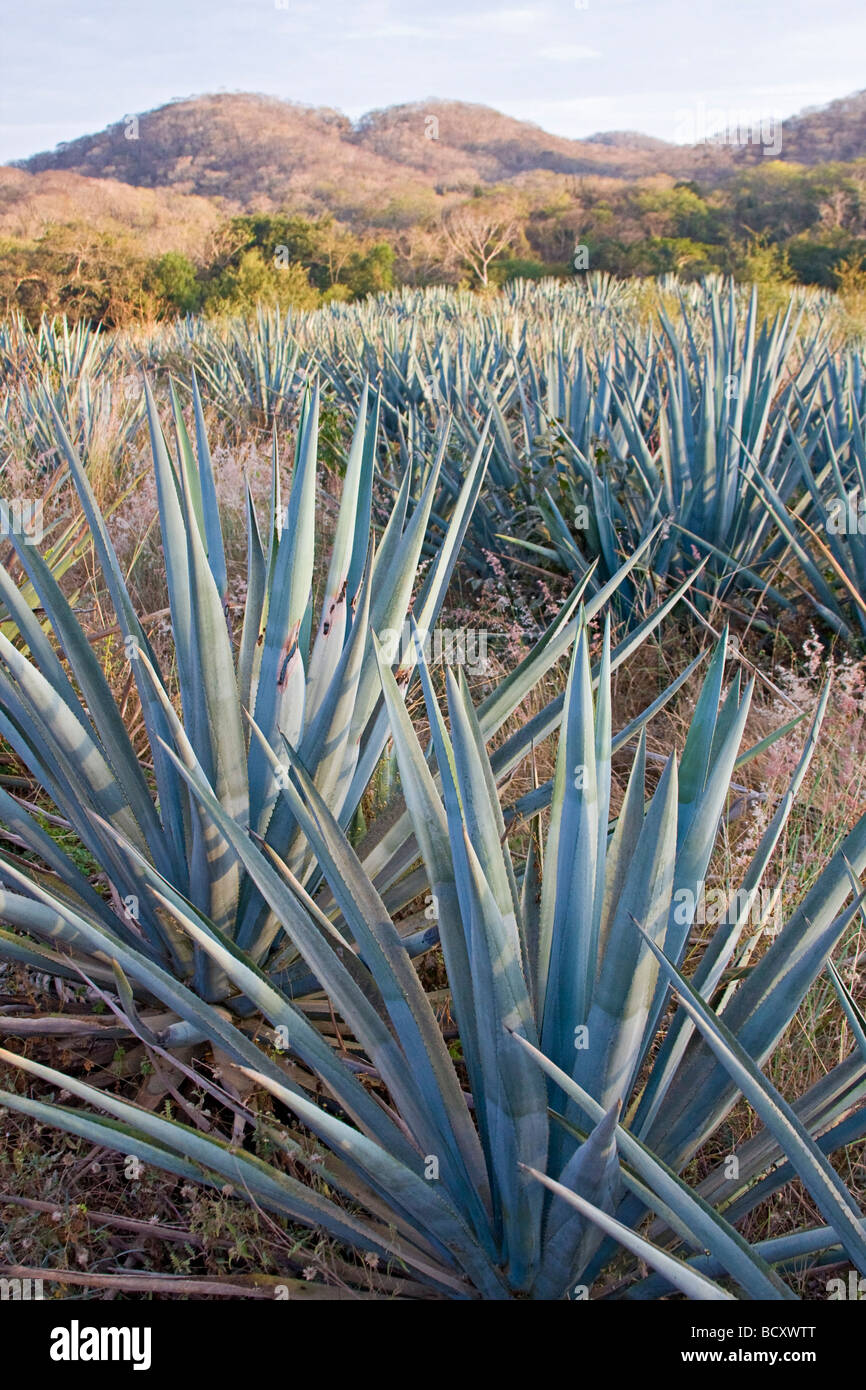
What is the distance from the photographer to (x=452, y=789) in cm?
116

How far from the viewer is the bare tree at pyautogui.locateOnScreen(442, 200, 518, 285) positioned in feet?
95.7

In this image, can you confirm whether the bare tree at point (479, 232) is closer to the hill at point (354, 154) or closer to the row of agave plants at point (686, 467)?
the hill at point (354, 154)

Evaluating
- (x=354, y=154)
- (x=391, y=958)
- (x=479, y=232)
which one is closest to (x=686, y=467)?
(x=391, y=958)

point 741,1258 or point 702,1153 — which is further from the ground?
point 741,1258

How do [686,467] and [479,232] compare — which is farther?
[479,232]

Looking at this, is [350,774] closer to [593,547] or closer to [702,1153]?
[702,1153]

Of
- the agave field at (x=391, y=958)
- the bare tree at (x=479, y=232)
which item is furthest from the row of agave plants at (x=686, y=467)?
the bare tree at (x=479, y=232)

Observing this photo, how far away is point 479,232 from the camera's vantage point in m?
29.0

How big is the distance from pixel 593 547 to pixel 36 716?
2.86 meters

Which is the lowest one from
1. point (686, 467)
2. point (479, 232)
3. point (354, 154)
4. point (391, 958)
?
point (391, 958)

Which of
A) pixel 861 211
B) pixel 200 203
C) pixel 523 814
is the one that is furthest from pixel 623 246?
pixel 523 814

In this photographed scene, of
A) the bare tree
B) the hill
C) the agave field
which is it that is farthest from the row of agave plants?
the hill

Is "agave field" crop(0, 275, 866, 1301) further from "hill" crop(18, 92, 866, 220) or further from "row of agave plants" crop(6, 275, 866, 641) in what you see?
"hill" crop(18, 92, 866, 220)

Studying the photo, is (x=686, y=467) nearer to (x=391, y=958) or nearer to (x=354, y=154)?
(x=391, y=958)
